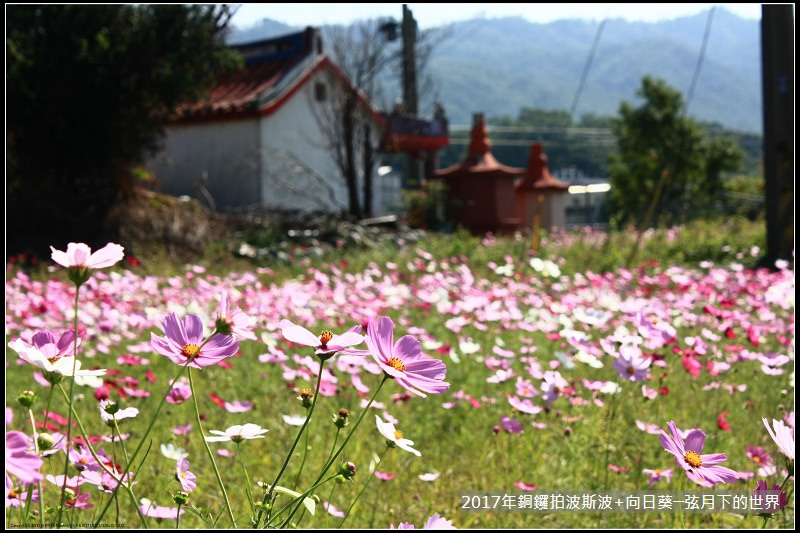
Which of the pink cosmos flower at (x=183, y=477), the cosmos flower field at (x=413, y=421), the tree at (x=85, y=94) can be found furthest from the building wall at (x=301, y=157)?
the pink cosmos flower at (x=183, y=477)

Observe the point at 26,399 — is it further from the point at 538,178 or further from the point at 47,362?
the point at 538,178

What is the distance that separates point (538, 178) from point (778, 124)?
1507 cm

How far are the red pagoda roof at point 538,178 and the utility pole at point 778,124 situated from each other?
567 inches

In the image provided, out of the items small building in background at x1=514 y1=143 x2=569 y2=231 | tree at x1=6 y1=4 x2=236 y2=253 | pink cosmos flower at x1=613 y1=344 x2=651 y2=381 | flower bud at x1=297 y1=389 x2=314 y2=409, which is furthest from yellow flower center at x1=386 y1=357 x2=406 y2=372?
small building in background at x1=514 y1=143 x2=569 y2=231

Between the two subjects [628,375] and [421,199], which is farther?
[421,199]

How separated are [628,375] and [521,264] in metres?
6.79

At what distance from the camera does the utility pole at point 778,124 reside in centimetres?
744

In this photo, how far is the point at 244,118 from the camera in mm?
15656

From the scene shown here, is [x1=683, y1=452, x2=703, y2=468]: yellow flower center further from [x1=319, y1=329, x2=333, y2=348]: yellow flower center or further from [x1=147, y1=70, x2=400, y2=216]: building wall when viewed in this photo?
[x1=147, y1=70, x2=400, y2=216]: building wall

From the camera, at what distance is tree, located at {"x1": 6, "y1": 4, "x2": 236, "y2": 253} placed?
31.6 ft

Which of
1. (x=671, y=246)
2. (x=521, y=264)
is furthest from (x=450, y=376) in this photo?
(x=671, y=246)

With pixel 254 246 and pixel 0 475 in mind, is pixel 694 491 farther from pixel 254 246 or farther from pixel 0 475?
pixel 254 246

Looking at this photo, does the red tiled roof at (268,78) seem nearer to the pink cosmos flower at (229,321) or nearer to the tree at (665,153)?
the pink cosmos flower at (229,321)

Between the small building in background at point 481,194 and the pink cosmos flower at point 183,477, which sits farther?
the small building in background at point 481,194
